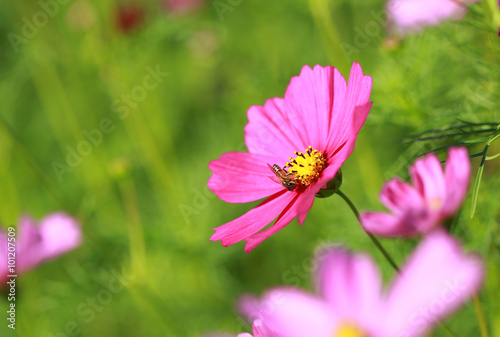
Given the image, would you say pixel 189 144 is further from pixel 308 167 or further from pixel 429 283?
pixel 429 283

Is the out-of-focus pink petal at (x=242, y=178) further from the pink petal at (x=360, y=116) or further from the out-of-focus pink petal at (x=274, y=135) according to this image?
the pink petal at (x=360, y=116)

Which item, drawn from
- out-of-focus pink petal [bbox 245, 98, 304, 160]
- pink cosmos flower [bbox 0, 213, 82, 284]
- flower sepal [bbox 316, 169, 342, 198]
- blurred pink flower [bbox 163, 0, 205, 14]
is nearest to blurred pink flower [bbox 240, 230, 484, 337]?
flower sepal [bbox 316, 169, 342, 198]

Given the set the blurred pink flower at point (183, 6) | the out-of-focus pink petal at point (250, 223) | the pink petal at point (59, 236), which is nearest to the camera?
the out-of-focus pink petal at point (250, 223)

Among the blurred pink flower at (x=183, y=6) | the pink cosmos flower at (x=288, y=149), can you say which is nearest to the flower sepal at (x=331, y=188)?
the pink cosmos flower at (x=288, y=149)

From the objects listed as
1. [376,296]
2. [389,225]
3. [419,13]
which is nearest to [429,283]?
[376,296]

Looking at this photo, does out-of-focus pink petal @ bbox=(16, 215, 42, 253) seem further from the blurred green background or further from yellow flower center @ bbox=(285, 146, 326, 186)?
yellow flower center @ bbox=(285, 146, 326, 186)
